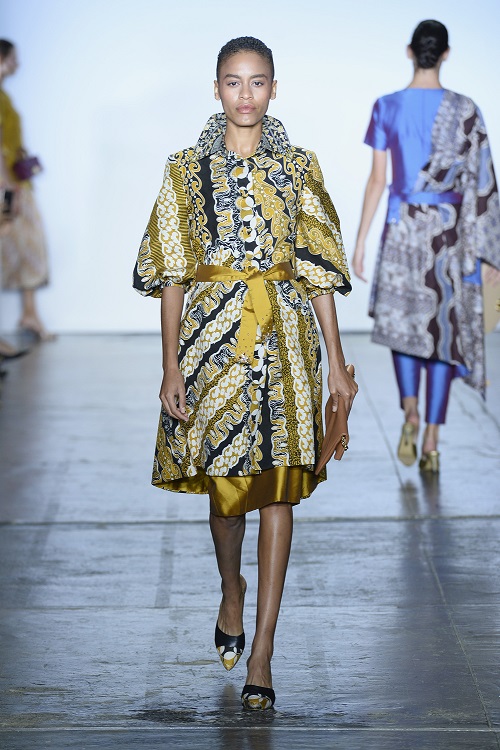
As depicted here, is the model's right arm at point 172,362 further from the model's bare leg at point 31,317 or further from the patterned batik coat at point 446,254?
the model's bare leg at point 31,317

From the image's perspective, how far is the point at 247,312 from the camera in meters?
3.00

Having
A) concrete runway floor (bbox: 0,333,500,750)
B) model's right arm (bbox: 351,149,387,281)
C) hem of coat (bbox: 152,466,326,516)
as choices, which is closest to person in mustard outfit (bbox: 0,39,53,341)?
concrete runway floor (bbox: 0,333,500,750)

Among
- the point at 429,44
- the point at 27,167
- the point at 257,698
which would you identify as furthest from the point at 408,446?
the point at 27,167

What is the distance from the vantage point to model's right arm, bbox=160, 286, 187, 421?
3027mm

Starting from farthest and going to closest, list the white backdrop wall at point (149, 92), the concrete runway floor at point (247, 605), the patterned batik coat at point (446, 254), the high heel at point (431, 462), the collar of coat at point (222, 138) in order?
the white backdrop wall at point (149, 92)
the high heel at point (431, 462)
the patterned batik coat at point (446, 254)
the collar of coat at point (222, 138)
the concrete runway floor at point (247, 605)

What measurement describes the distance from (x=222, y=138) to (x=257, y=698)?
115 centimetres

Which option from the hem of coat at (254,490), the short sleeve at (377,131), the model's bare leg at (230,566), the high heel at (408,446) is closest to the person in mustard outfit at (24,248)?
the short sleeve at (377,131)

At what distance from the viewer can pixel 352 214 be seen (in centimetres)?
1016

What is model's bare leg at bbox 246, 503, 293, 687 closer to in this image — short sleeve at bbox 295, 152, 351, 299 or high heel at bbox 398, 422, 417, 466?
short sleeve at bbox 295, 152, 351, 299

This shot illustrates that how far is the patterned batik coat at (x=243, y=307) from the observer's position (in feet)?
9.84

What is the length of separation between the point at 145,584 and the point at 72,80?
6814 mm

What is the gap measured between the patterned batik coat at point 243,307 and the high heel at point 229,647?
31 cm

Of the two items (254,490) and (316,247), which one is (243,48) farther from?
(254,490)

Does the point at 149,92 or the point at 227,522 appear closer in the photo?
the point at 227,522
